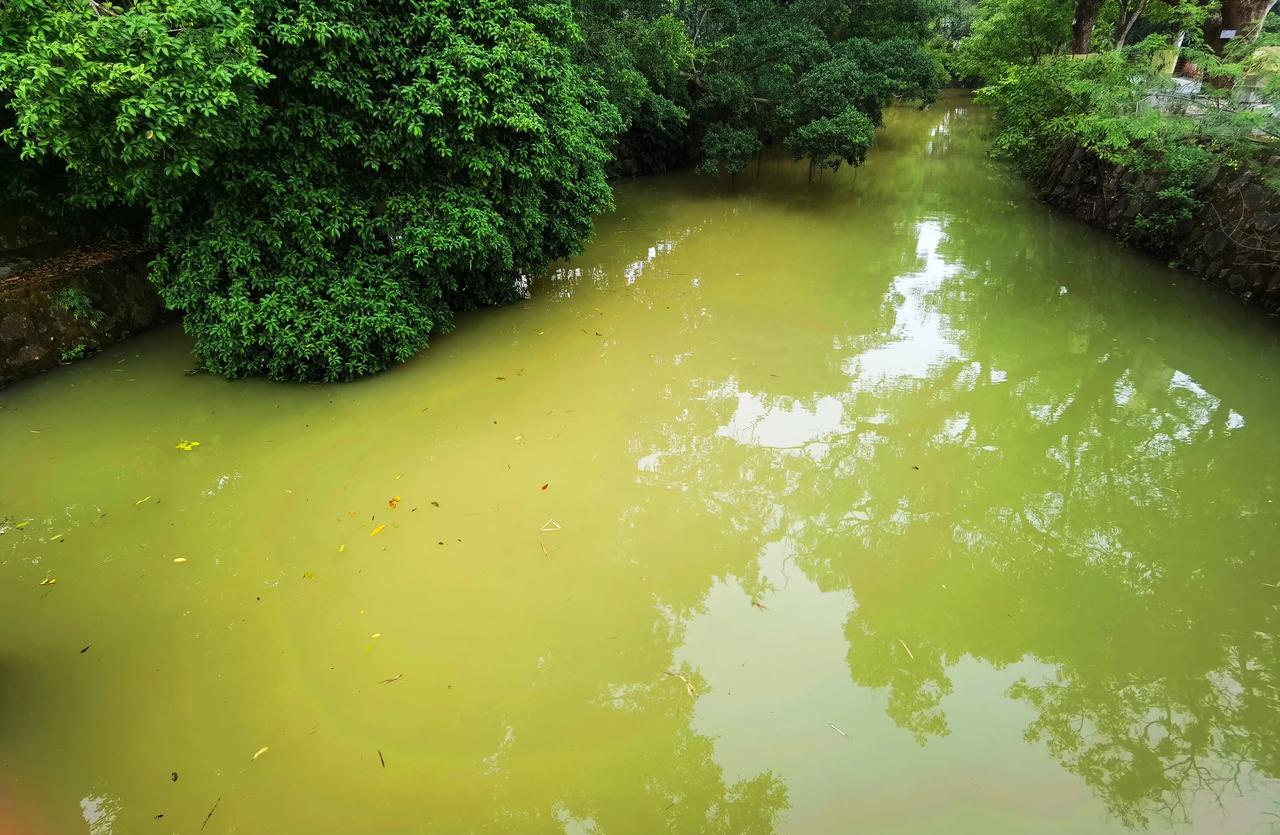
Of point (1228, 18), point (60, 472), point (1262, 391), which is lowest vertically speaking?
point (1262, 391)

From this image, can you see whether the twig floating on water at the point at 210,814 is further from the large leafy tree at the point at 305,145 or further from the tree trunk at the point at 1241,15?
the tree trunk at the point at 1241,15

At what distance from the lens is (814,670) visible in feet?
11.2

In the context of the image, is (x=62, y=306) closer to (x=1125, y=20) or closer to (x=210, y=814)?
(x=210, y=814)

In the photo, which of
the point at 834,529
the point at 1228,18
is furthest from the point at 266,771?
the point at 1228,18

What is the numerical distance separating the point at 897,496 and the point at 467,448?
318 centimetres

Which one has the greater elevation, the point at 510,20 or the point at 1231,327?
the point at 510,20

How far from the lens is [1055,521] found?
439 centimetres

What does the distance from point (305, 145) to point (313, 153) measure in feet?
0.26

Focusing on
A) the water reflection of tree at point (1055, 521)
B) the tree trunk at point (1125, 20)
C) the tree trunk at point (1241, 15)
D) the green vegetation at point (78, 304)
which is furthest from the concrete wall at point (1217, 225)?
the green vegetation at point (78, 304)

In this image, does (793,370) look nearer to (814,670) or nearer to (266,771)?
(814,670)

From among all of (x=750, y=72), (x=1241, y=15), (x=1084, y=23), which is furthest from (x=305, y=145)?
(x=1084, y=23)

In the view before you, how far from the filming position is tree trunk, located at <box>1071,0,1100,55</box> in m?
11.8

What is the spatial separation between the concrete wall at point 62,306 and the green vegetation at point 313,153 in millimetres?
557

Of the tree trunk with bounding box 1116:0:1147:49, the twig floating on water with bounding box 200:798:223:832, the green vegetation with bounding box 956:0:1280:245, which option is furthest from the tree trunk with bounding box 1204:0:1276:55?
the twig floating on water with bounding box 200:798:223:832
